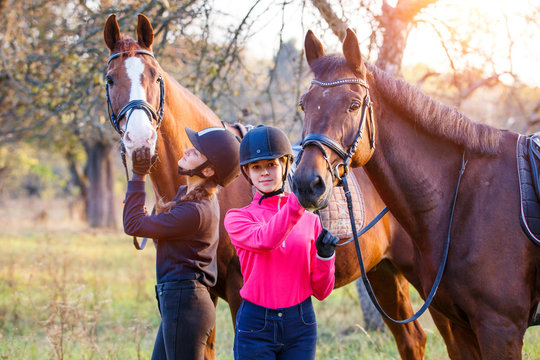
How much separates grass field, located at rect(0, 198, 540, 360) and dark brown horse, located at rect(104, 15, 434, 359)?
0.72 metres

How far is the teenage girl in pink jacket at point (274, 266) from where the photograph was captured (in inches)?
84.5

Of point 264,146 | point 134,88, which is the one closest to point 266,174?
point 264,146

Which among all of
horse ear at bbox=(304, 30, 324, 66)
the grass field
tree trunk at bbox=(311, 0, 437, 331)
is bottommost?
the grass field

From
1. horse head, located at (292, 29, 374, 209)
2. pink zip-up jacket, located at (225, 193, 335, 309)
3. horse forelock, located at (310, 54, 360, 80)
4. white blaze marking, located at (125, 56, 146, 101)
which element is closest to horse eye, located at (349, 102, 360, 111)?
horse head, located at (292, 29, 374, 209)

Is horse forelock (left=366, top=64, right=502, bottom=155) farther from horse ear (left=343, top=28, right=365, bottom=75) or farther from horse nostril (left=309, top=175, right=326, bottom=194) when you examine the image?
horse nostril (left=309, top=175, right=326, bottom=194)

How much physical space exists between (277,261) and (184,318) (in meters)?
0.61

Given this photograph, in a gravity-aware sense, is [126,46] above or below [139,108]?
above

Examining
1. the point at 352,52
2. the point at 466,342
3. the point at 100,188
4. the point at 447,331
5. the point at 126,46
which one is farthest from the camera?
the point at 100,188

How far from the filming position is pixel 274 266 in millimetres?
2238

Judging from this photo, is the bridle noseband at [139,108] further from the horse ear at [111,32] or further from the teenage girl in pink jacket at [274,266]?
the teenage girl in pink jacket at [274,266]

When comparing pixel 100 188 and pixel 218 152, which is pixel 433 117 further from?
pixel 100 188

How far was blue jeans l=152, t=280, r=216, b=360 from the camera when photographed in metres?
2.46

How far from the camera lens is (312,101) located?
2385mm

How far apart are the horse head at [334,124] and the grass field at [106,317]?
6.43ft
